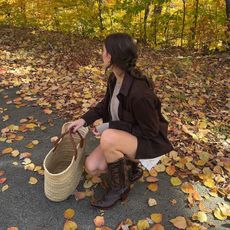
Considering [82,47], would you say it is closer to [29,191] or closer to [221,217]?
[29,191]

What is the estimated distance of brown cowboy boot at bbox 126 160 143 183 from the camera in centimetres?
299

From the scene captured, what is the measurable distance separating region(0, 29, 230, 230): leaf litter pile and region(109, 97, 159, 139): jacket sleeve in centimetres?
68

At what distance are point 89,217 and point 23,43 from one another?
5.37m

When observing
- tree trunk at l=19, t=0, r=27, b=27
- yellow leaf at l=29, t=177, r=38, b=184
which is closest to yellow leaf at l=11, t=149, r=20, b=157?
yellow leaf at l=29, t=177, r=38, b=184

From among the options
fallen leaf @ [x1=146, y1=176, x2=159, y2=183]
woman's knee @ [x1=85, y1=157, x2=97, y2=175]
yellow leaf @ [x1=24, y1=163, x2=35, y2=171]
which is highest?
woman's knee @ [x1=85, y1=157, x2=97, y2=175]

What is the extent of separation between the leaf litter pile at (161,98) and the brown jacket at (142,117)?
0.55 metres

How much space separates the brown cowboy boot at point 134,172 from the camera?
2.99m

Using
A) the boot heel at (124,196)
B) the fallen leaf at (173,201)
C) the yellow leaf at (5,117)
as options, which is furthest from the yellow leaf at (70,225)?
the yellow leaf at (5,117)

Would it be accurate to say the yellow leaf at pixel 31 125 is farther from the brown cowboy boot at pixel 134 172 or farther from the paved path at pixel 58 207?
the brown cowboy boot at pixel 134 172

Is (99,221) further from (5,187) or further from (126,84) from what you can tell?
(126,84)

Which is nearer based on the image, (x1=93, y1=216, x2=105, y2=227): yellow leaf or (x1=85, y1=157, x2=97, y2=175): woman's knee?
(x1=93, y1=216, x2=105, y2=227): yellow leaf

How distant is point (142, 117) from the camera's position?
2.44 metres

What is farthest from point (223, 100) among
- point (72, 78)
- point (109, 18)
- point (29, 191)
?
point (109, 18)

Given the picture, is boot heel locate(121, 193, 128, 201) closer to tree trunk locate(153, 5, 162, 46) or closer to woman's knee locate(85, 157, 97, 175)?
woman's knee locate(85, 157, 97, 175)
